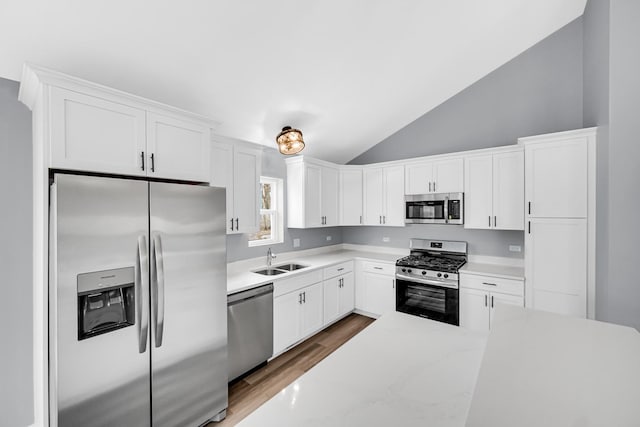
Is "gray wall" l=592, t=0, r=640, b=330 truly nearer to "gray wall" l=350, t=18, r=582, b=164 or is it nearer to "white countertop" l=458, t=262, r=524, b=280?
"white countertop" l=458, t=262, r=524, b=280

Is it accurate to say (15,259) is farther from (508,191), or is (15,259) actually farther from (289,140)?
Result: (508,191)

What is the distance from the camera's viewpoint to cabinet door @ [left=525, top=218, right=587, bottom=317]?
8.43 feet

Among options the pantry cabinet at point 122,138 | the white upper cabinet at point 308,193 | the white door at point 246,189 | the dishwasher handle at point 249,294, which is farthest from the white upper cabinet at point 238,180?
the white upper cabinet at point 308,193

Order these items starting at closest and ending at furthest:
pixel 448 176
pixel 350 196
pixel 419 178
Result: pixel 448 176 → pixel 419 178 → pixel 350 196

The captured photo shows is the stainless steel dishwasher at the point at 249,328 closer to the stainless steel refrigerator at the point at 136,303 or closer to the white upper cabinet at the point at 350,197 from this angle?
the stainless steel refrigerator at the point at 136,303

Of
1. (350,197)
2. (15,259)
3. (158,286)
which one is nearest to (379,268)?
(350,197)

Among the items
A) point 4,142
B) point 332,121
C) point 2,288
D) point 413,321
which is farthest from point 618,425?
point 332,121

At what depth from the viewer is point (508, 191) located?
319 centimetres

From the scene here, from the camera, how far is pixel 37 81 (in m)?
1.49

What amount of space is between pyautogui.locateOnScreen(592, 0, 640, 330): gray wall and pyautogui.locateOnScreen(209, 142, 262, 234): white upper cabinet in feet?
10.3

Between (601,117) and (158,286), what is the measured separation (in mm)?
3833

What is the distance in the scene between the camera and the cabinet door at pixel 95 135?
1501 mm

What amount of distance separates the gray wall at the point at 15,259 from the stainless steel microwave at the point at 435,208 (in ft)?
12.8

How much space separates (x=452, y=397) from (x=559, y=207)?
2.74 m
